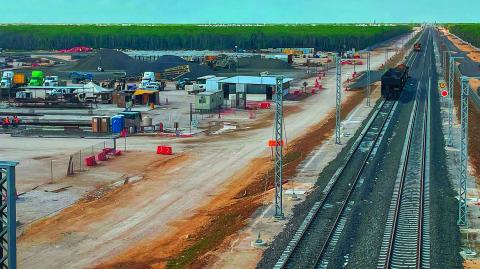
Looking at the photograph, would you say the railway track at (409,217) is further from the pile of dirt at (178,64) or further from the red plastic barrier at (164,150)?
the pile of dirt at (178,64)

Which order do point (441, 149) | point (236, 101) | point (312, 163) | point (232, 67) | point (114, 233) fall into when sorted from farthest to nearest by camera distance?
point (232, 67), point (236, 101), point (441, 149), point (312, 163), point (114, 233)

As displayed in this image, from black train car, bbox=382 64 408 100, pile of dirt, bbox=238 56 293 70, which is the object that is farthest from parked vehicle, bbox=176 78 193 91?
pile of dirt, bbox=238 56 293 70

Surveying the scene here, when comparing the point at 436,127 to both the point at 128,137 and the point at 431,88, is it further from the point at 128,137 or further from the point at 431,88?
the point at 431,88

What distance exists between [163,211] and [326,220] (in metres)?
8.58

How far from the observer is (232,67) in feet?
420

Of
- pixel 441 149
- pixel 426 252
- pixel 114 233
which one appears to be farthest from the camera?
pixel 441 149

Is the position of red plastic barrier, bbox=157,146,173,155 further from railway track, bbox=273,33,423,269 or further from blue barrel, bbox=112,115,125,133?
railway track, bbox=273,33,423,269

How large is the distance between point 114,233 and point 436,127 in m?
32.6

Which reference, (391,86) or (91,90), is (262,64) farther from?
(391,86)

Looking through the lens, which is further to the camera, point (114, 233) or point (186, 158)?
point (186, 158)

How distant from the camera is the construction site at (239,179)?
27.3 metres

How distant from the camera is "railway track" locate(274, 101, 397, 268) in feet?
84.1

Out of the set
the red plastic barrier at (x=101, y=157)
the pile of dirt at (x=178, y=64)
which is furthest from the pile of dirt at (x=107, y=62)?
the red plastic barrier at (x=101, y=157)

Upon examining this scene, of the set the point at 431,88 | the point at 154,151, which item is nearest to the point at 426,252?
the point at 154,151
